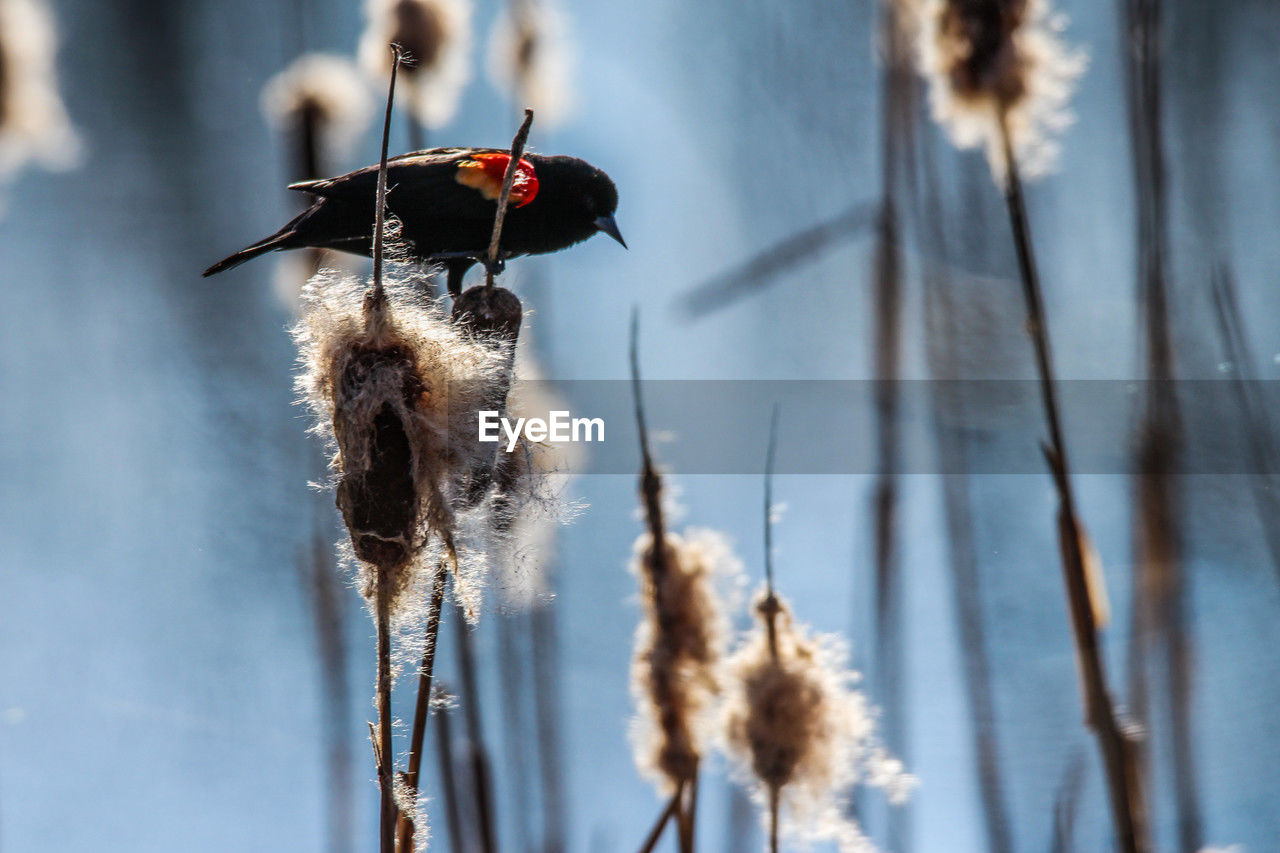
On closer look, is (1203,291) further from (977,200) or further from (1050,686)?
(1050,686)

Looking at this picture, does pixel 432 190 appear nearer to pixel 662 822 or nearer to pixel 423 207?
pixel 423 207

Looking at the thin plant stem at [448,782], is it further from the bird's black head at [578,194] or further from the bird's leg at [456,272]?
the bird's black head at [578,194]

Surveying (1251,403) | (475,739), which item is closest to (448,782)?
(475,739)

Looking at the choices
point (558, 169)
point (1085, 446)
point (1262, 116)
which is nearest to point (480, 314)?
point (558, 169)

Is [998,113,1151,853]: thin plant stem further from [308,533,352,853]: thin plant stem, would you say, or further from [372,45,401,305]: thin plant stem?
[308,533,352,853]: thin plant stem

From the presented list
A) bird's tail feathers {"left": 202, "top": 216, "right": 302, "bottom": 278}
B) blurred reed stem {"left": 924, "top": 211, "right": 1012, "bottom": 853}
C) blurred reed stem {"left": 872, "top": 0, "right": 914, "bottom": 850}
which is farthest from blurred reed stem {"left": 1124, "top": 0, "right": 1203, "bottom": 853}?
bird's tail feathers {"left": 202, "top": 216, "right": 302, "bottom": 278}

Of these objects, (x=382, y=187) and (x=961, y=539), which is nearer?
(x=382, y=187)
